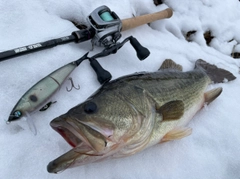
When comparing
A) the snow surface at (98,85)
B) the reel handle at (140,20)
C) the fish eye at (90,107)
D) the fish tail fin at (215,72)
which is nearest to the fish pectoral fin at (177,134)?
the snow surface at (98,85)

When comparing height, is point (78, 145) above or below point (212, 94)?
above

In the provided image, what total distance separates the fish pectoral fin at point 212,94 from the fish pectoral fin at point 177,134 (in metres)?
0.53

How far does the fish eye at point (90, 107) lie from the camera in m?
1.86

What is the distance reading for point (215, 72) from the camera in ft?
10.5

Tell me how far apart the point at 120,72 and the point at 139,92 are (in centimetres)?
67

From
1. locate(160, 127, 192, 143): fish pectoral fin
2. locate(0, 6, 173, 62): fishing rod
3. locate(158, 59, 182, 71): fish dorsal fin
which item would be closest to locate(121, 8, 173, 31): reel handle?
locate(0, 6, 173, 62): fishing rod

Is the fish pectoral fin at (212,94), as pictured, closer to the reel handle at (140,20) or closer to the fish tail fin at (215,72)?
the fish tail fin at (215,72)

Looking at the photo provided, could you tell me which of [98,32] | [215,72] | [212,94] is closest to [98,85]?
[98,32]

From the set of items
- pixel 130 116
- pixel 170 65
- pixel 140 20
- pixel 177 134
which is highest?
pixel 140 20

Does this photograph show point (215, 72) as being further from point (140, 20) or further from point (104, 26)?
point (104, 26)

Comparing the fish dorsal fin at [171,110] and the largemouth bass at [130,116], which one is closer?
the largemouth bass at [130,116]

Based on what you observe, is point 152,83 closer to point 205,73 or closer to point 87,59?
point 87,59

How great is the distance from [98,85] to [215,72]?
1389 mm

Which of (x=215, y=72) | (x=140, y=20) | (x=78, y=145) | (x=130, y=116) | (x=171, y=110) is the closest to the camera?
(x=78, y=145)
